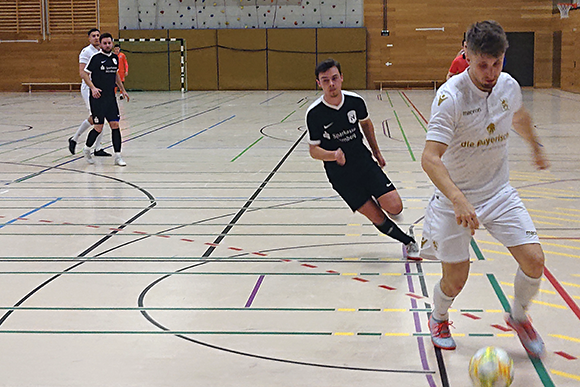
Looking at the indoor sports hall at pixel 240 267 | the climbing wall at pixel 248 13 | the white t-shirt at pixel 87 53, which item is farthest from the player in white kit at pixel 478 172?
the climbing wall at pixel 248 13

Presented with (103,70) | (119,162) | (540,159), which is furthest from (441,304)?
(103,70)

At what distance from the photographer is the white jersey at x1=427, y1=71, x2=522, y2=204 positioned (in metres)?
3.69

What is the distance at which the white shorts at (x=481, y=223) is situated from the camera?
381cm

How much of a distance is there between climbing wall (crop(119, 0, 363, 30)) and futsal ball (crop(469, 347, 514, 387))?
98.0 feet

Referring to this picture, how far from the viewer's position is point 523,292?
13.0 feet

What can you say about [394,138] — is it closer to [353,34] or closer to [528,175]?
[528,175]

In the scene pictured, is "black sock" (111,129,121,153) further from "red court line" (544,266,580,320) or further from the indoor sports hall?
"red court line" (544,266,580,320)

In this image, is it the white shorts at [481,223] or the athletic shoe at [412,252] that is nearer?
the white shorts at [481,223]

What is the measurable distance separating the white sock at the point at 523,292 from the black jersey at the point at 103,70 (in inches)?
330

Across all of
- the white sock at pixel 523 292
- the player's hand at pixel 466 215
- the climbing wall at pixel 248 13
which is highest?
the climbing wall at pixel 248 13

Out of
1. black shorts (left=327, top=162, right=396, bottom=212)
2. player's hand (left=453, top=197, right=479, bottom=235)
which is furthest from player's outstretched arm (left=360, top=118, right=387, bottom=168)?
player's hand (left=453, top=197, right=479, bottom=235)

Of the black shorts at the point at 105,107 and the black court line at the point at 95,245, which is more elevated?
the black shorts at the point at 105,107

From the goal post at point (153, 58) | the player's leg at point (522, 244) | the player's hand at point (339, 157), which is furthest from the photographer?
the goal post at point (153, 58)

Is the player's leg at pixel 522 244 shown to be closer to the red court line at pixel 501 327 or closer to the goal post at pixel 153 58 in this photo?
the red court line at pixel 501 327
